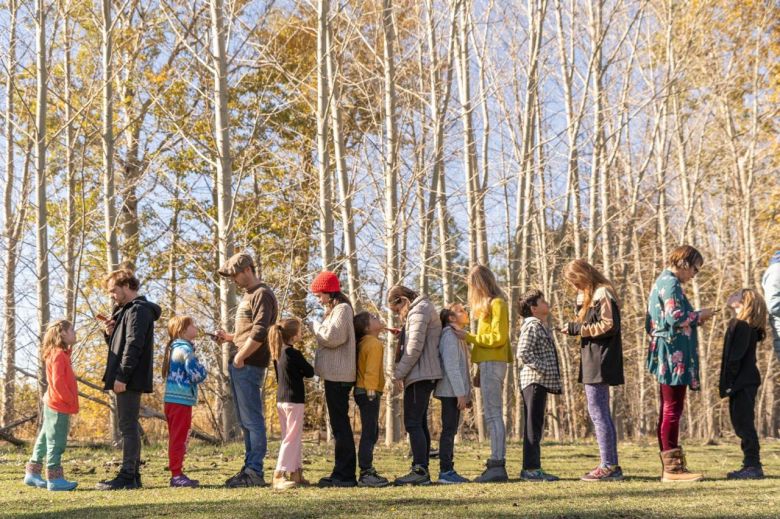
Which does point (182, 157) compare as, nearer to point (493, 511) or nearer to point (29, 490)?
point (29, 490)

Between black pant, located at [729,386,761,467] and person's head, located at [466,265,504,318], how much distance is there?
8.07 feet

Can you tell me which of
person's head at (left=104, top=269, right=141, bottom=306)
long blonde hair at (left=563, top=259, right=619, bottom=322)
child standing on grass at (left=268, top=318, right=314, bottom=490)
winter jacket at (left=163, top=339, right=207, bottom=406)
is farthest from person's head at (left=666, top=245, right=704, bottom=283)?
person's head at (left=104, top=269, right=141, bottom=306)

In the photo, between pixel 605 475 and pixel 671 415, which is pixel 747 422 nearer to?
pixel 671 415

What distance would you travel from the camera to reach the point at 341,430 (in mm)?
7398

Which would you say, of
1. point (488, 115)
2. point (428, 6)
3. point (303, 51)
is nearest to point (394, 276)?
point (428, 6)

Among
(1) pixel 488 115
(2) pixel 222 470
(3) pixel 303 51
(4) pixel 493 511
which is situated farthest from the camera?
(3) pixel 303 51

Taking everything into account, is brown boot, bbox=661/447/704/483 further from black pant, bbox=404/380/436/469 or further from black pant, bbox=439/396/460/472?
black pant, bbox=404/380/436/469

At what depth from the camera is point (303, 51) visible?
2642 centimetres

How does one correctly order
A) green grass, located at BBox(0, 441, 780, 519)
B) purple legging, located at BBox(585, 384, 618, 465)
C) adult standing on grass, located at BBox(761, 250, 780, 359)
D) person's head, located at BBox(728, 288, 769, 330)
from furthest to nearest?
person's head, located at BBox(728, 288, 769, 330) < adult standing on grass, located at BBox(761, 250, 780, 359) < purple legging, located at BBox(585, 384, 618, 465) < green grass, located at BBox(0, 441, 780, 519)

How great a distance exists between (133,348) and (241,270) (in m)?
1.11

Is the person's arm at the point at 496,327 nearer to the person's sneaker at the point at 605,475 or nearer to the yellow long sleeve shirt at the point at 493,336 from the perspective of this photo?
the yellow long sleeve shirt at the point at 493,336

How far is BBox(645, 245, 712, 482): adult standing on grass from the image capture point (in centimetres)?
761

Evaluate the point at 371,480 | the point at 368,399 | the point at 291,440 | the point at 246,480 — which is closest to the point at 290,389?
the point at 291,440

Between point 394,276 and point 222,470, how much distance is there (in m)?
5.13
